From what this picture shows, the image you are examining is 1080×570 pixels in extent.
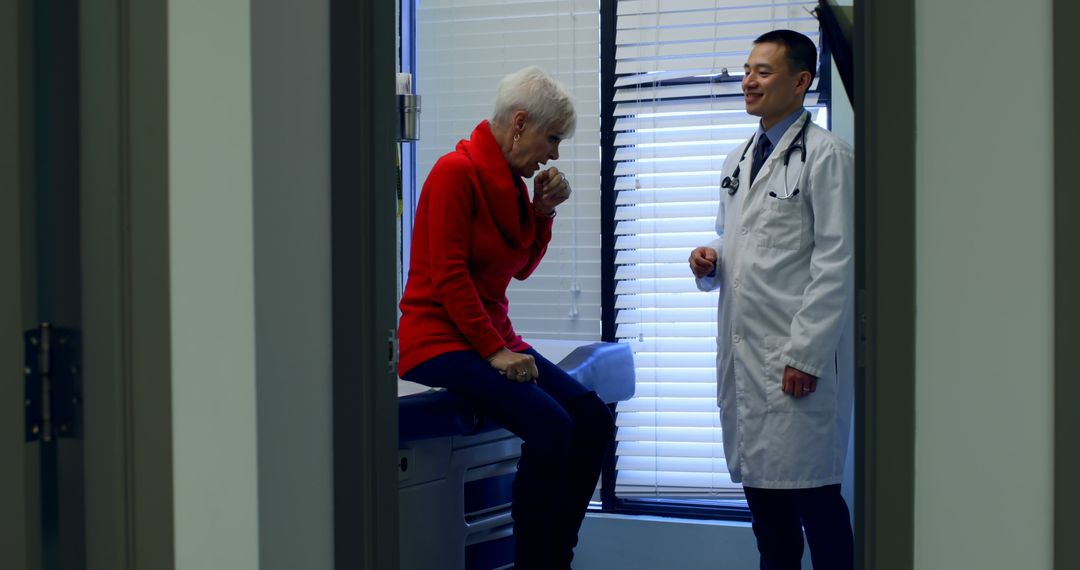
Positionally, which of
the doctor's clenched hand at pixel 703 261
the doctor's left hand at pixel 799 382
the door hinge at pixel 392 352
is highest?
the doctor's clenched hand at pixel 703 261

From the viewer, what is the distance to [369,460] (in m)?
1.56

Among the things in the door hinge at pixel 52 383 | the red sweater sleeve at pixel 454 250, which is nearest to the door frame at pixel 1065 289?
the door hinge at pixel 52 383

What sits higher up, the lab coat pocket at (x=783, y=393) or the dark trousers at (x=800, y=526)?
the lab coat pocket at (x=783, y=393)

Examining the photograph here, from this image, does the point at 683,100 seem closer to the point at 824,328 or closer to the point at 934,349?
the point at 824,328

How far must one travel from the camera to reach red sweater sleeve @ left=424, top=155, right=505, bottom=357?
2.28 m

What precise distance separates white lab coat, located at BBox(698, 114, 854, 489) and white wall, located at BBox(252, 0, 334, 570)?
1.17 meters

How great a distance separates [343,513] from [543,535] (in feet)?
2.89

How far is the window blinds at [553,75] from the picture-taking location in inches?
138

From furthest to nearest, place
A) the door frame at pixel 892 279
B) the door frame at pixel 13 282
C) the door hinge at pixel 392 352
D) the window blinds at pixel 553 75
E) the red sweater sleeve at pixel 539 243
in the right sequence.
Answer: the window blinds at pixel 553 75 → the red sweater sleeve at pixel 539 243 → the door hinge at pixel 392 352 → the door frame at pixel 892 279 → the door frame at pixel 13 282

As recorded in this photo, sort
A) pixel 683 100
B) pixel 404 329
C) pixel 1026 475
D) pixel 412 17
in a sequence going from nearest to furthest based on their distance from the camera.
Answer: pixel 1026 475 → pixel 404 329 → pixel 683 100 → pixel 412 17

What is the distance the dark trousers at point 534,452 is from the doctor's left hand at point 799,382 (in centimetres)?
54

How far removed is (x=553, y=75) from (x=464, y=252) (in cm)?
143

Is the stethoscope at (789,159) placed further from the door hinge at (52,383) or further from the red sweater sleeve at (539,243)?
the door hinge at (52,383)

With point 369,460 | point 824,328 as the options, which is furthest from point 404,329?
point 824,328
